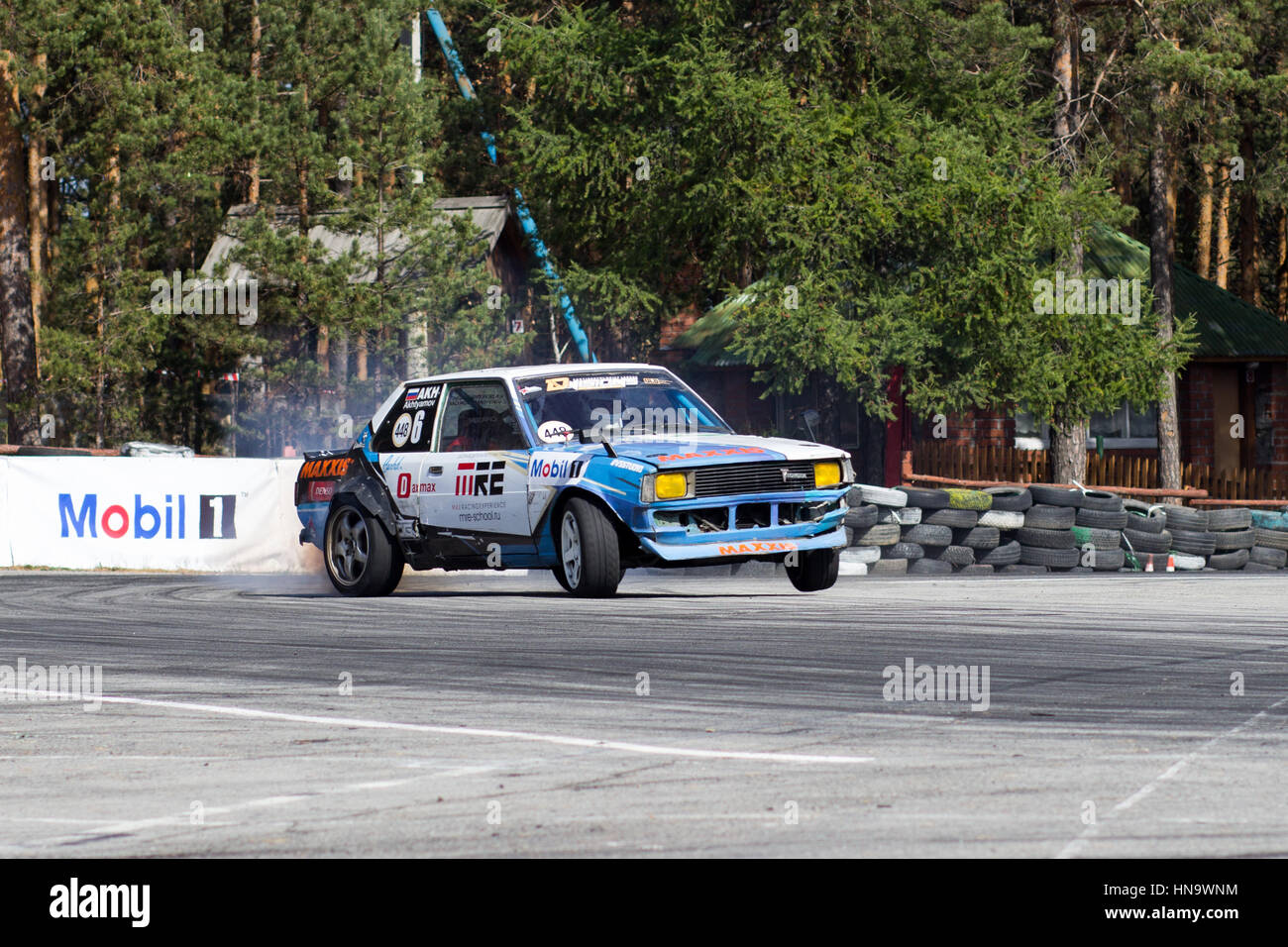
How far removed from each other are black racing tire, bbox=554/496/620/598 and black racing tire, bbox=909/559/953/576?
6.17 meters

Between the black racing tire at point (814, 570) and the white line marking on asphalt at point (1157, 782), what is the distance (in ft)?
19.7

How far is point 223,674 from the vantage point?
9648 mm

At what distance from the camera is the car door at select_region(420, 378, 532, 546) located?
1325cm

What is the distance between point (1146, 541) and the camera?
19.5 metres

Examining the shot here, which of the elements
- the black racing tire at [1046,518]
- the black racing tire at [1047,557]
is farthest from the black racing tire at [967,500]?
the black racing tire at [1047,557]

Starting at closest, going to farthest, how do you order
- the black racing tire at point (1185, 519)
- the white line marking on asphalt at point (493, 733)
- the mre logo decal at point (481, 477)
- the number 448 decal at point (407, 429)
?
1. the white line marking on asphalt at point (493, 733)
2. the mre logo decal at point (481, 477)
3. the number 448 decal at point (407, 429)
4. the black racing tire at point (1185, 519)

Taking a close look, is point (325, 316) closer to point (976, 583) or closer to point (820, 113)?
point (820, 113)

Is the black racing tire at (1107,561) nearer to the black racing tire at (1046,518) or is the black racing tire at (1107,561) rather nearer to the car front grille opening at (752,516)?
the black racing tire at (1046,518)

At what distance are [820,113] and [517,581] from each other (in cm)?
1168

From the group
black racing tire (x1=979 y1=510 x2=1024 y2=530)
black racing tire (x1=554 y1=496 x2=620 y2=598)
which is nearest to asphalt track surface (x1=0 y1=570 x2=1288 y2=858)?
black racing tire (x1=554 y1=496 x2=620 y2=598)

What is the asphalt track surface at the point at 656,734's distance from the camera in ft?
17.6

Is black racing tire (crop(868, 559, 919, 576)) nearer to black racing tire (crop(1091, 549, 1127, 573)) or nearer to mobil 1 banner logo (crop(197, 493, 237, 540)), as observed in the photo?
black racing tire (crop(1091, 549, 1127, 573))

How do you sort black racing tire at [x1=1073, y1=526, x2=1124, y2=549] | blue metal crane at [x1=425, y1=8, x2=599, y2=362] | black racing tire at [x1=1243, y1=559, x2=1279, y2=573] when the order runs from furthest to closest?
blue metal crane at [x1=425, y1=8, x2=599, y2=362] < black racing tire at [x1=1243, y1=559, x2=1279, y2=573] < black racing tire at [x1=1073, y1=526, x2=1124, y2=549]
